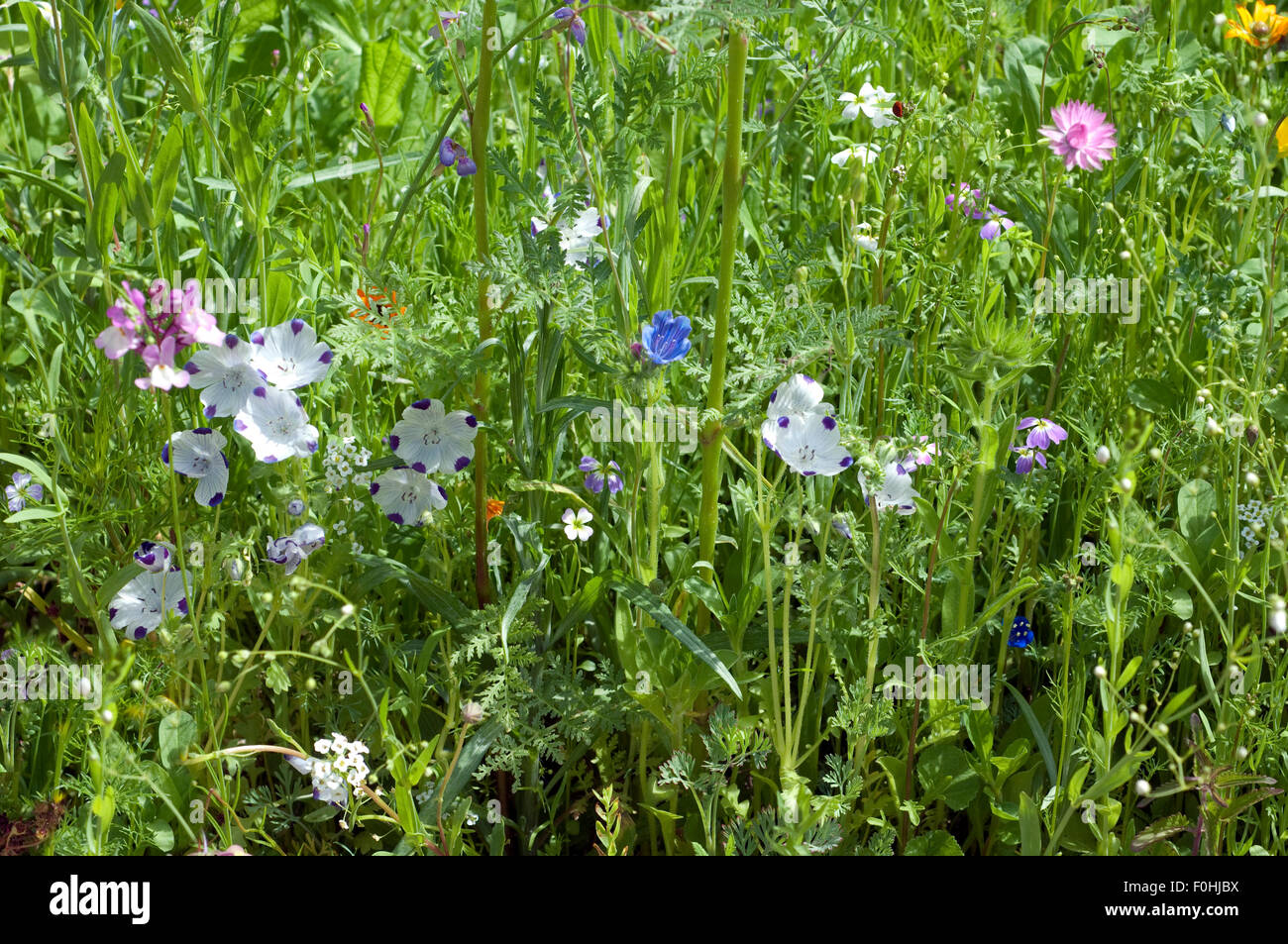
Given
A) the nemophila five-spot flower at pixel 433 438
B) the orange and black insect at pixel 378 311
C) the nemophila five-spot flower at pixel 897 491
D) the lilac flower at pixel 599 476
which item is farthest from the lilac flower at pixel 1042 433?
the orange and black insect at pixel 378 311

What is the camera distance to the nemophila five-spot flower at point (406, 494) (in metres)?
1.79

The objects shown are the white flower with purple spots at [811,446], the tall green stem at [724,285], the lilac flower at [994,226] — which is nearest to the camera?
the tall green stem at [724,285]

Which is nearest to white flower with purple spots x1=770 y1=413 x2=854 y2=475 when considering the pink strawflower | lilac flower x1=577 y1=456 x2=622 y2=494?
lilac flower x1=577 y1=456 x2=622 y2=494

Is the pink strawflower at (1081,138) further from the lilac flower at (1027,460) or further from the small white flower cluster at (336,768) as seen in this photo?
the small white flower cluster at (336,768)

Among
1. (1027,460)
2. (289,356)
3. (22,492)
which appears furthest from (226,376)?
(1027,460)

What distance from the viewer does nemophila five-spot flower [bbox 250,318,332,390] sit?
172 cm

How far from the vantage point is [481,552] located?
1818 millimetres

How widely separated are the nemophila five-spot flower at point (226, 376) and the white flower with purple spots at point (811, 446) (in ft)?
2.42

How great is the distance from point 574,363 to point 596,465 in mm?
286

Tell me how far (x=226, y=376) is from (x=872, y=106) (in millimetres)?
1251

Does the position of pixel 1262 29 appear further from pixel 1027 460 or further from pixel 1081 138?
pixel 1027 460

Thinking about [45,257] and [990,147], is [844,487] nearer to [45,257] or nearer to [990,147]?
[990,147]

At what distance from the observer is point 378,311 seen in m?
1.78

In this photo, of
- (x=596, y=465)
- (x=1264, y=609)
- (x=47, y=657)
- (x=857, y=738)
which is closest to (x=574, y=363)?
(x=596, y=465)
